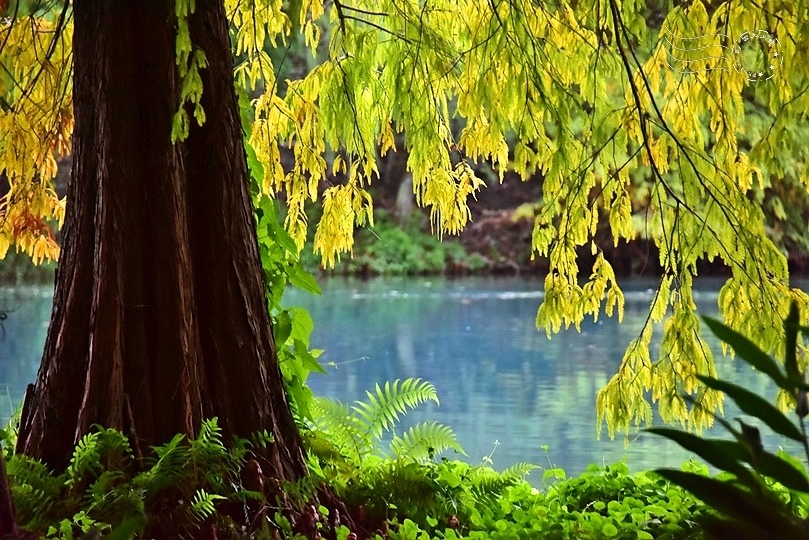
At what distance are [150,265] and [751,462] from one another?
173 centimetres

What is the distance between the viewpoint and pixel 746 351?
73cm

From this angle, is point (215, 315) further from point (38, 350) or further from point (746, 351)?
point (38, 350)

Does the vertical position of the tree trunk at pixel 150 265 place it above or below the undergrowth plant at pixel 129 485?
above

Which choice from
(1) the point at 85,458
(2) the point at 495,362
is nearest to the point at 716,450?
(1) the point at 85,458

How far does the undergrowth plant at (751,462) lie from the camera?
0.59m

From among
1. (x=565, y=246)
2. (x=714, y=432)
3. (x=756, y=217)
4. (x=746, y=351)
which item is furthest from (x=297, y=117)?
(x=714, y=432)

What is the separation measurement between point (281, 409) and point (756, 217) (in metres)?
1.42

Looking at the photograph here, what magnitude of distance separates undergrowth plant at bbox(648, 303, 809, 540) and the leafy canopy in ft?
5.83

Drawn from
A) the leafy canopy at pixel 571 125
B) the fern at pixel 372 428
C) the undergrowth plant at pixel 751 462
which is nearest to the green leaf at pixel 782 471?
the undergrowth plant at pixel 751 462

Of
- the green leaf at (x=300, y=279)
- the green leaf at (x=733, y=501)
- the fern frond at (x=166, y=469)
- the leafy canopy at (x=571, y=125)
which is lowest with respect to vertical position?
the fern frond at (x=166, y=469)

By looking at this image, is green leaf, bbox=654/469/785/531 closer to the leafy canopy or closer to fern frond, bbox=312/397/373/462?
the leafy canopy

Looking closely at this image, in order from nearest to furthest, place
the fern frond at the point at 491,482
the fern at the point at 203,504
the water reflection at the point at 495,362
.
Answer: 1. the fern at the point at 203,504
2. the fern frond at the point at 491,482
3. the water reflection at the point at 495,362

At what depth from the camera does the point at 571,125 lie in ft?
9.57

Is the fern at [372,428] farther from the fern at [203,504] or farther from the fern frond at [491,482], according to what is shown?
the fern at [203,504]
